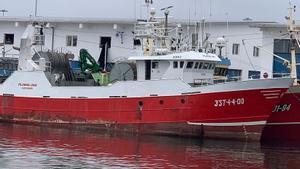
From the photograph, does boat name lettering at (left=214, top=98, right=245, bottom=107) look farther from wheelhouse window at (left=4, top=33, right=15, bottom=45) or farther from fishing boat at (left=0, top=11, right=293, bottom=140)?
wheelhouse window at (left=4, top=33, right=15, bottom=45)

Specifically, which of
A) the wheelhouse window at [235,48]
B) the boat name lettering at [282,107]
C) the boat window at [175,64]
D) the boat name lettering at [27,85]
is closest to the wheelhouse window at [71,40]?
the wheelhouse window at [235,48]

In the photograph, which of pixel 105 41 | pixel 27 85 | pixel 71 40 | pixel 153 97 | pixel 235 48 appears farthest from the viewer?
pixel 71 40

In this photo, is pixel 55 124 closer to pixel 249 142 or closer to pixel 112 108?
pixel 112 108

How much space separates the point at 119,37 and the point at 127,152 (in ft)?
71.5

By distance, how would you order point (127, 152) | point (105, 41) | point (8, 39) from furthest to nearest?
point (8, 39) → point (105, 41) → point (127, 152)

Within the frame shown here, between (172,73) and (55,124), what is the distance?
6.89 m

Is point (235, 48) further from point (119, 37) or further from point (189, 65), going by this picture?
point (189, 65)

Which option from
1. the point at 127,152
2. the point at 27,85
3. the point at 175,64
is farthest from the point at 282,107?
the point at 27,85

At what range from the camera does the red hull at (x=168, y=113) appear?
29.5m

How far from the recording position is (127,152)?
82.7ft

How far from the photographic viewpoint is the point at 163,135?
1217 inches

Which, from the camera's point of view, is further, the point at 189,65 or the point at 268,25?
the point at 268,25

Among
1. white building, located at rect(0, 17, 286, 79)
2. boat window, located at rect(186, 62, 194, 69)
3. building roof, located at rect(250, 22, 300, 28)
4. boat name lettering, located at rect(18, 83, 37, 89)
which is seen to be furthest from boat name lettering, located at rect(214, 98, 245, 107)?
building roof, located at rect(250, 22, 300, 28)

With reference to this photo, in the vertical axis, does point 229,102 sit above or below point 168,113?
above
